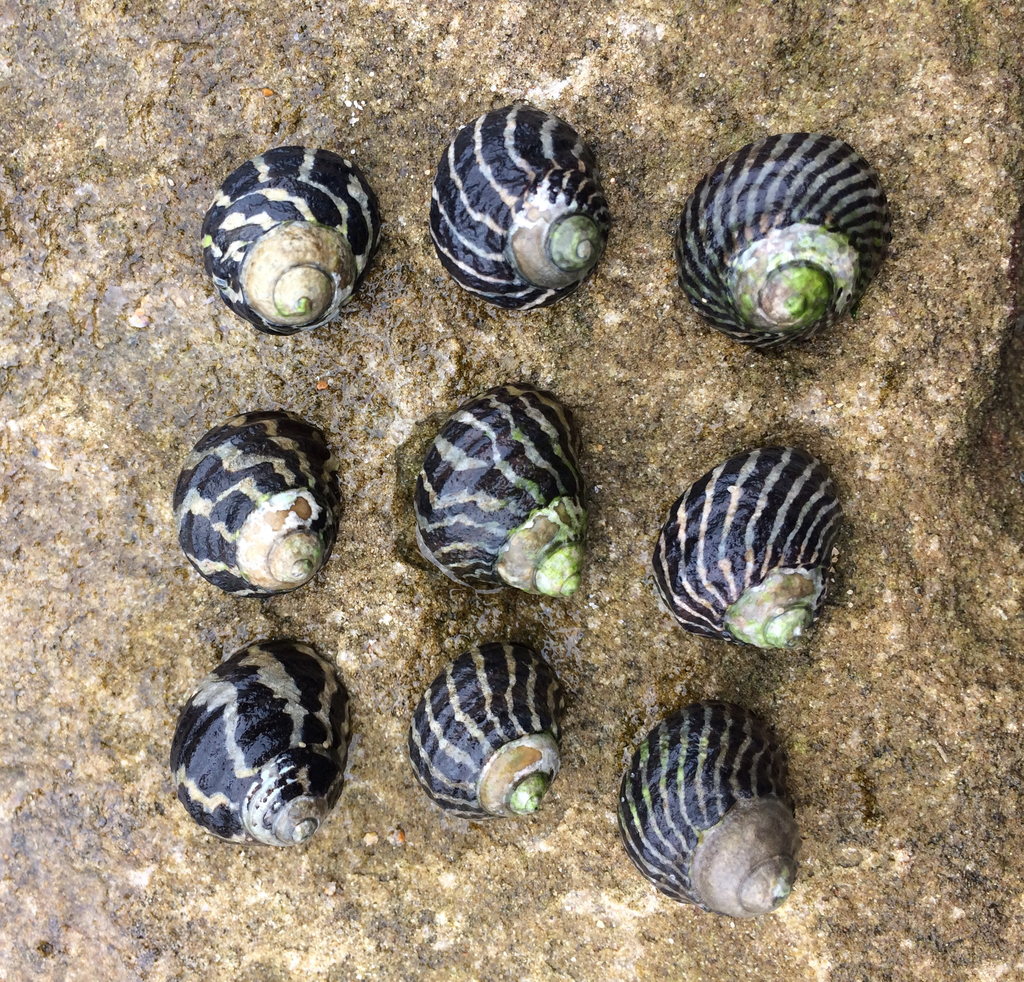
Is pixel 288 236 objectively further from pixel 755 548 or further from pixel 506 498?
pixel 755 548

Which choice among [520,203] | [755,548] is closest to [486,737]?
[755,548]

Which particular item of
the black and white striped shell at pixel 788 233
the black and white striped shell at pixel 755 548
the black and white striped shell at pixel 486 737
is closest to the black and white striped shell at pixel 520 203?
the black and white striped shell at pixel 788 233

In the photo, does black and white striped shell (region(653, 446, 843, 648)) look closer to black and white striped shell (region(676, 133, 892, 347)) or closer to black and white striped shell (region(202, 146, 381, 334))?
black and white striped shell (region(676, 133, 892, 347))

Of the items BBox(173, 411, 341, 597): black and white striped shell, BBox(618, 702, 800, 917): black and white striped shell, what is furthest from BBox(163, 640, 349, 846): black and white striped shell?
BBox(618, 702, 800, 917): black and white striped shell

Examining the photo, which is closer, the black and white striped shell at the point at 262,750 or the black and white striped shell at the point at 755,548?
the black and white striped shell at the point at 755,548

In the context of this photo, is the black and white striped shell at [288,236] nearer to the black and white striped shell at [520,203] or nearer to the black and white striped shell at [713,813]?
the black and white striped shell at [520,203]

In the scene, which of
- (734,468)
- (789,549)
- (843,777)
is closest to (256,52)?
(734,468)

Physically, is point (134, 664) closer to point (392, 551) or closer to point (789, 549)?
point (392, 551)
